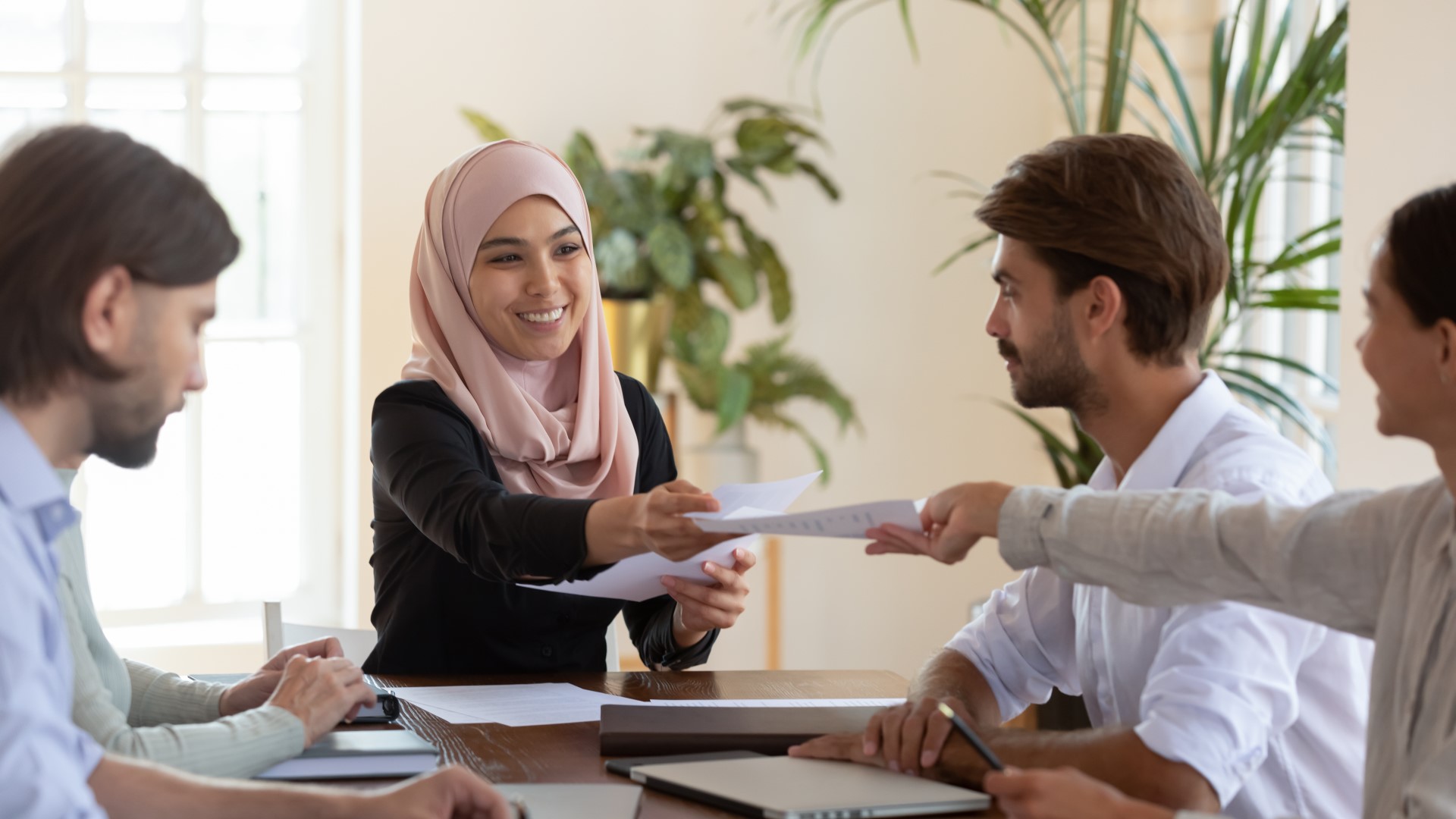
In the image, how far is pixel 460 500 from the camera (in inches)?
75.8

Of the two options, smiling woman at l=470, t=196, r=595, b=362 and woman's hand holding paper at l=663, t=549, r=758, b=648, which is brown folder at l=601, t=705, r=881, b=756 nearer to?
woman's hand holding paper at l=663, t=549, r=758, b=648

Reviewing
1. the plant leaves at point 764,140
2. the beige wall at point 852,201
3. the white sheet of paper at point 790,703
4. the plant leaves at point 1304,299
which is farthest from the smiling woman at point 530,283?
the beige wall at point 852,201

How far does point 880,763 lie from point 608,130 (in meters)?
3.70

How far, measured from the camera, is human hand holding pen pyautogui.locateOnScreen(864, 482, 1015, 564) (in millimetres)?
1531

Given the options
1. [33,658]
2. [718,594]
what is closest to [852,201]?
[718,594]

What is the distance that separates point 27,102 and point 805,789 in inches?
167

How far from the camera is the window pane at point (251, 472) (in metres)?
4.78

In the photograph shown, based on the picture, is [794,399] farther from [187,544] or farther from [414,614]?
[414,614]

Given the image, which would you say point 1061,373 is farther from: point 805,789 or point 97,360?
point 97,360

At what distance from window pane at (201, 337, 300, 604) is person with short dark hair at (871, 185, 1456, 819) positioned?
382 centimetres

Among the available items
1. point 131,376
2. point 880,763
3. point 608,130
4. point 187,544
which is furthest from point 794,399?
point 131,376

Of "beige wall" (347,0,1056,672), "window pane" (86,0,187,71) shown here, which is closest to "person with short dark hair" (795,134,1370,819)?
"beige wall" (347,0,1056,672)

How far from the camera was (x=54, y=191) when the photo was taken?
118cm

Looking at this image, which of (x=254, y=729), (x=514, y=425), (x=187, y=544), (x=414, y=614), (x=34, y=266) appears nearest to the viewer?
(x=34, y=266)
